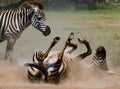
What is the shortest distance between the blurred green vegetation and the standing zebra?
49.0 feet

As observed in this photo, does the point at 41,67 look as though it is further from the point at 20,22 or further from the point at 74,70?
the point at 20,22

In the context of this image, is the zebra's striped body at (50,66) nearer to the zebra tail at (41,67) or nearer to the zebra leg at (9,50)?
the zebra tail at (41,67)

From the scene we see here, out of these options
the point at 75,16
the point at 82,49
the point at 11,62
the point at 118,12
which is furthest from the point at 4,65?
the point at 118,12

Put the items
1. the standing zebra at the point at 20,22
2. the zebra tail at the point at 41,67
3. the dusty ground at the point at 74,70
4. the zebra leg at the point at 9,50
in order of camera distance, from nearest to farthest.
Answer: the zebra tail at the point at 41,67 → the dusty ground at the point at 74,70 → the standing zebra at the point at 20,22 → the zebra leg at the point at 9,50

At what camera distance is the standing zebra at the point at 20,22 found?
38.4 ft

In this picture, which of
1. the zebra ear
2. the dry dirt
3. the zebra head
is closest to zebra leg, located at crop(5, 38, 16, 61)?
the zebra head

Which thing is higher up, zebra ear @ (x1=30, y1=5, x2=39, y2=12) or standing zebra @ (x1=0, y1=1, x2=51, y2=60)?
zebra ear @ (x1=30, y1=5, x2=39, y2=12)

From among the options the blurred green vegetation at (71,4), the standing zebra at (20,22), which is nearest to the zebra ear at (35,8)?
the standing zebra at (20,22)

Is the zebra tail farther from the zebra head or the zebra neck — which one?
the zebra neck

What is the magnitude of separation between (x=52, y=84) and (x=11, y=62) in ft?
7.90

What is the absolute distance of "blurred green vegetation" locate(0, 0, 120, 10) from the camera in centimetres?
2978

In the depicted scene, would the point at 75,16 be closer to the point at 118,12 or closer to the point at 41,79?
the point at 118,12

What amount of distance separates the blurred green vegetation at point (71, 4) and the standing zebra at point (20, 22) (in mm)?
14940

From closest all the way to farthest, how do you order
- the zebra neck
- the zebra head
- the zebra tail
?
the zebra tail → the zebra head → the zebra neck
